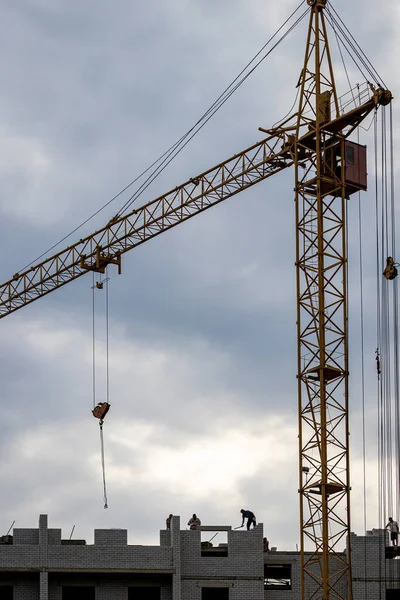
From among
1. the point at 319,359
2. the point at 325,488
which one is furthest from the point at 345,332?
the point at 325,488

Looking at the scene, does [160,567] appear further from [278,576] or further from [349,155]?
[349,155]

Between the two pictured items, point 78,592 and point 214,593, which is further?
point 214,593

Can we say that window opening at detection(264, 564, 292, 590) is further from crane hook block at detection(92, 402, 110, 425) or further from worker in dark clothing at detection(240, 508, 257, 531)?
crane hook block at detection(92, 402, 110, 425)

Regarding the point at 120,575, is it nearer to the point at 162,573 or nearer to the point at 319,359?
the point at 162,573

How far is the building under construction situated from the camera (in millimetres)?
67125

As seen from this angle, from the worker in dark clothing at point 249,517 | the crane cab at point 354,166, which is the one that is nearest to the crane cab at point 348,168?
the crane cab at point 354,166

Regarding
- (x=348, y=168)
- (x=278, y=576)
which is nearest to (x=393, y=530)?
(x=278, y=576)

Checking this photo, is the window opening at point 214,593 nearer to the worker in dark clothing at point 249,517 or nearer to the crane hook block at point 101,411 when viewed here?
the worker in dark clothing at point 249,517

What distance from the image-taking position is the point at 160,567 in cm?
6775

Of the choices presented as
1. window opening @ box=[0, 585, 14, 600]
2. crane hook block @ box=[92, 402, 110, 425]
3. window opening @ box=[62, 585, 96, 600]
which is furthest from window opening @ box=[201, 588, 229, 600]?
crane hook block @ box=[92, 402, 110, 425]

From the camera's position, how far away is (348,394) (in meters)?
72.2

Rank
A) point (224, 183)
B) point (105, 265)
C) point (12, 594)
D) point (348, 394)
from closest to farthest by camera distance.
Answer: point (12, 594)
point (348, 394)
point (224, 183)
point (105, 265)

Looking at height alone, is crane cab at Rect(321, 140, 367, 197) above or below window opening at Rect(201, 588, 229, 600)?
above

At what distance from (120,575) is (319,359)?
1374 cm
